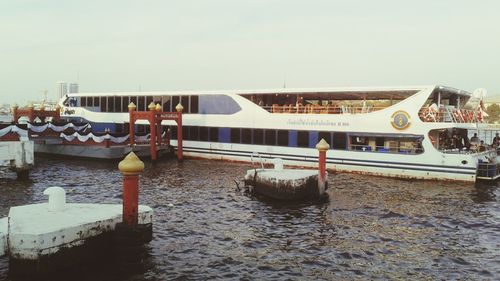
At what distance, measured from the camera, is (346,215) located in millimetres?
19094

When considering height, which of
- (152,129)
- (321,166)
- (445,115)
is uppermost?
(445,115)

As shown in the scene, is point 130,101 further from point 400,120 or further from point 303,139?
point 400,120

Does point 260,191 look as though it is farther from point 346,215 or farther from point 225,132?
point 225,132

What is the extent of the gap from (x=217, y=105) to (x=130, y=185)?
978 inches

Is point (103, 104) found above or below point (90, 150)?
above

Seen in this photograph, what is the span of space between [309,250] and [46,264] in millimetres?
8135

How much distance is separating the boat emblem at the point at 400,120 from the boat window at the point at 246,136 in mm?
11293

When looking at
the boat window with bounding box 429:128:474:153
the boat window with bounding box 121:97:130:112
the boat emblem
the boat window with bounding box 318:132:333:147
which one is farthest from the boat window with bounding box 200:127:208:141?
the boat window with bounding box 429:128:474:153

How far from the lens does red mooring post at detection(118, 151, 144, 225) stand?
11891 millimetres

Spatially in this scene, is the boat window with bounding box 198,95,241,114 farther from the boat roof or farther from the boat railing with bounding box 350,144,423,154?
the boat railing with bounding box 350,144,423,154

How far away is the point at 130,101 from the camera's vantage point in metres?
42.5

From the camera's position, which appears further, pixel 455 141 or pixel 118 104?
pixel 118 104

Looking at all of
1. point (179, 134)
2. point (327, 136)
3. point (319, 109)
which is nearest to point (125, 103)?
point (179, 134)

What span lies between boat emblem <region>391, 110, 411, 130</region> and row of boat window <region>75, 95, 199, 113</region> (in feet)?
56.0
